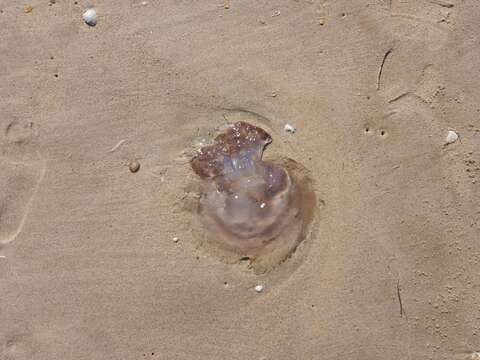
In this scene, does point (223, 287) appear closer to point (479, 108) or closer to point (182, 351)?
point (182, 351)

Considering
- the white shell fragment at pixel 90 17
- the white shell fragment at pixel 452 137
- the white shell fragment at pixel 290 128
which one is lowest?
the white shell fragment at pixel 452 137

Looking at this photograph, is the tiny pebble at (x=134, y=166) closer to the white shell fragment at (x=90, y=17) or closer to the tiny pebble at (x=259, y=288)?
the white shell fragment at (x=90, y=17)

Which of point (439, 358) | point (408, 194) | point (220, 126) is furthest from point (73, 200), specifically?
point (439, 358)

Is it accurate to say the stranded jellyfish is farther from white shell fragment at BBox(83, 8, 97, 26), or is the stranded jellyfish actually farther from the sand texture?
white shell fragment at BBox(83, 8, 97, 26)

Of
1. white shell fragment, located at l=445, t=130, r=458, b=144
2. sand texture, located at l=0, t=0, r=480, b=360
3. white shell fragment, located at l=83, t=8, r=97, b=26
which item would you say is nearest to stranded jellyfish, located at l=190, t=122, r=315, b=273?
sand texture, located at l=0, t=0, r=480, b=360

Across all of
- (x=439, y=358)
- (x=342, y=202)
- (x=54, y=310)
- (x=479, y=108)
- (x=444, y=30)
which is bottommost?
(x=439, y=358)

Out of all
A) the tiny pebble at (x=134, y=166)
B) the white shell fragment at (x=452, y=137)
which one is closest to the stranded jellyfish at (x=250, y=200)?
the tiny pebble at (x=134, y=166)
